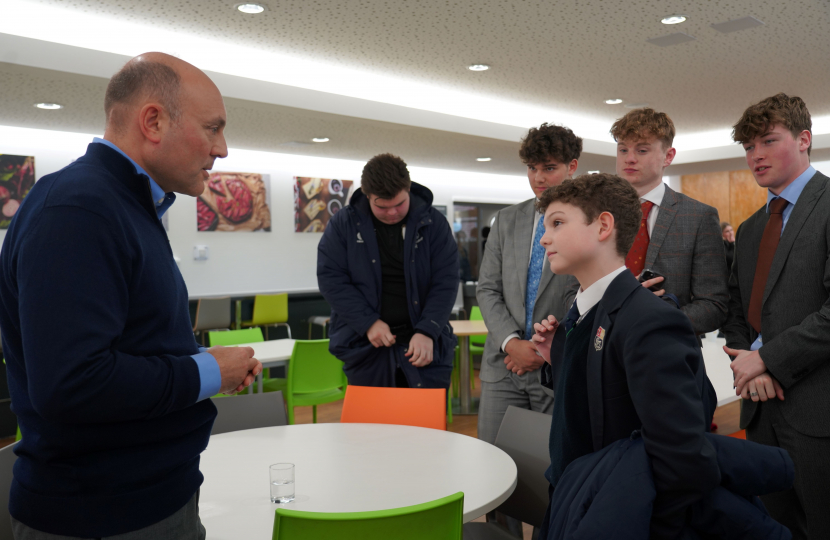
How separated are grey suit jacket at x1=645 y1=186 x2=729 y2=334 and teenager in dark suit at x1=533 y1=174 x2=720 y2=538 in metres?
0.49

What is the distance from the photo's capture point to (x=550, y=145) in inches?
96.5

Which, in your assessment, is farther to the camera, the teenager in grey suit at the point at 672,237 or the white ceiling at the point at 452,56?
the white ceiling at the point at 452,56

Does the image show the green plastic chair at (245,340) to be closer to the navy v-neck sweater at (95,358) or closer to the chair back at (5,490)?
the chair back at (5,490)

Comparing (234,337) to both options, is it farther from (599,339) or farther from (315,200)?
(599,339)

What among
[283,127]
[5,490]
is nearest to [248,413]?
[5,490]

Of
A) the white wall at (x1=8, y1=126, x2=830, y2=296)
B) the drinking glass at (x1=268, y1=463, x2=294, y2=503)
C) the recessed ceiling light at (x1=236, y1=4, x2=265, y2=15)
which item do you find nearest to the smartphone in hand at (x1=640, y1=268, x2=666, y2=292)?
the drinking glass at (x1=268, y1=463, x2=294, y2=503)

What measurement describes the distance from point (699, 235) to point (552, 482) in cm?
100

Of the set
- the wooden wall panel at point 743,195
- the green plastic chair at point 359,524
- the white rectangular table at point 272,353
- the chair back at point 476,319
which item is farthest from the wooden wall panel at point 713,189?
the green plastic chair at point 359,524

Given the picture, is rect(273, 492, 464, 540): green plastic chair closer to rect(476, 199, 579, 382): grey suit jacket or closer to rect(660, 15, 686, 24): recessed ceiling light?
rect(476, 199, 579, 382): grey suit jacket

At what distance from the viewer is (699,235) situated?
2.03 metres

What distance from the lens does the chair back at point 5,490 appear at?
1.61 m

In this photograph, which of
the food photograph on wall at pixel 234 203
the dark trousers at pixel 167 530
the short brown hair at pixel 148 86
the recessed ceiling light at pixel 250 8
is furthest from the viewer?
the food photograph on wall at pixel 234 203

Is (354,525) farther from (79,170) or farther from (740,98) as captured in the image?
(740,98)

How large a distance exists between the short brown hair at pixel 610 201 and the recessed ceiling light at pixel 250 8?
3061 mm
